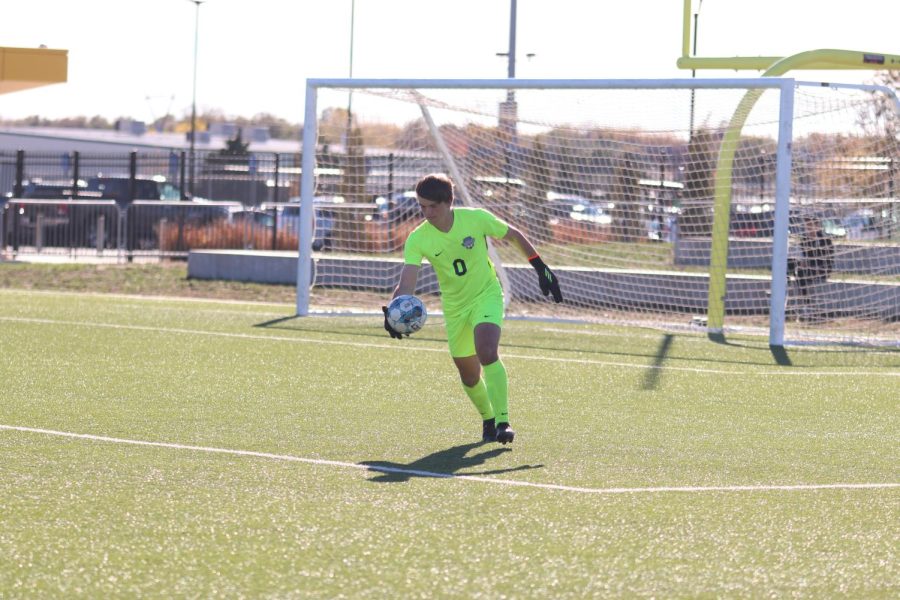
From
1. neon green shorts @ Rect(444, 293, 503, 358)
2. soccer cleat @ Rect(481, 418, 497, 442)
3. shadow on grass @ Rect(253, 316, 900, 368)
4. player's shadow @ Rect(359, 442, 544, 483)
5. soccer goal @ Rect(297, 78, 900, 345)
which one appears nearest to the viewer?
player's shadow @ Rect(359, 442, 544, 483)

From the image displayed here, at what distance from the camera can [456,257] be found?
28.2 ft

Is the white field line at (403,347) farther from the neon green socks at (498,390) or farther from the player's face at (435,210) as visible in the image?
the player's face at (435,210)

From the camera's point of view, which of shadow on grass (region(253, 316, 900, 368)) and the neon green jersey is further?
shadow on grass (region(253, 316, 900, 368))

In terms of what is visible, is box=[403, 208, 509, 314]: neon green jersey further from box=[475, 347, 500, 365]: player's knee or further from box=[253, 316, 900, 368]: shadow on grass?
box=[253, 316, 900, 368]: shadow on grass

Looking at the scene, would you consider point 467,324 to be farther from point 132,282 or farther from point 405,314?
point 132,282

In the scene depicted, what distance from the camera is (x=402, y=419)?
924cm

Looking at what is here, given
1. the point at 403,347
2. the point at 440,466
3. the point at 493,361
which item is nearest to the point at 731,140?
the point at 403,347

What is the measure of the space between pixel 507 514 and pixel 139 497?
5.78ft

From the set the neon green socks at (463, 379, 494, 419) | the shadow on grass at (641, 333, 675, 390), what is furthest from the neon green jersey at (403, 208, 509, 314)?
the shadow on grass at (641, 333, 675, 390)

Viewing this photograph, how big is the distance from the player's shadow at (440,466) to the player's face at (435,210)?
1.43 metres

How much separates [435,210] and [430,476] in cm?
189

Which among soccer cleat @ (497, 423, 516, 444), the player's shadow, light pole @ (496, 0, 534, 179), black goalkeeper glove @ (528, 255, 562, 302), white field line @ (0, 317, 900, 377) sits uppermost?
light pole @ (496, 0, 534, 179)

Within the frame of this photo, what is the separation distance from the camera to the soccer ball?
8.29m

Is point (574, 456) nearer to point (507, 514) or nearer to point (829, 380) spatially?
point (507, 514)
